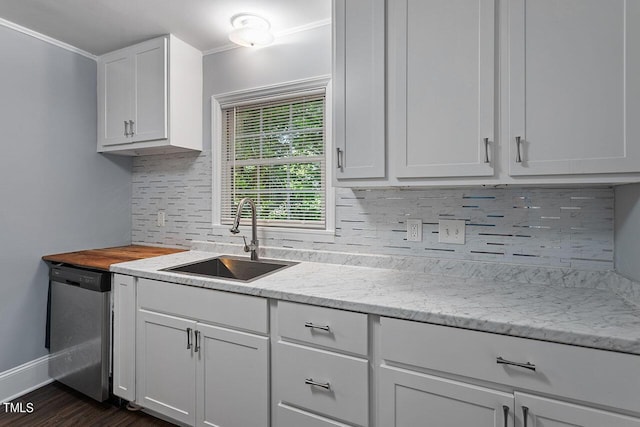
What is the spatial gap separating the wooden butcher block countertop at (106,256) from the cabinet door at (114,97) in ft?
2.63

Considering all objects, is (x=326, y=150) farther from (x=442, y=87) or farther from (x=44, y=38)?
(x=44, y=38)

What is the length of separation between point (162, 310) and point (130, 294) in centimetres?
26

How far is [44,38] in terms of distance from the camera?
2289 mm

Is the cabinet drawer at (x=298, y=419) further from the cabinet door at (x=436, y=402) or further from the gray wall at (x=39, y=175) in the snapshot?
the gray wall at (x=39, y=175)

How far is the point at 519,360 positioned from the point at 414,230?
34.2 inches

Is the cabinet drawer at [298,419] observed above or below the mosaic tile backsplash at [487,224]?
below

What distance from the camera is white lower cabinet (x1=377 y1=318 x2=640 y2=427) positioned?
99 centimetres

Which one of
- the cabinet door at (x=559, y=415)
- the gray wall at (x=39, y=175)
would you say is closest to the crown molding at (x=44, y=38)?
the gray wall at (x=39, y=175)

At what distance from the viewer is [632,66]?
116cm

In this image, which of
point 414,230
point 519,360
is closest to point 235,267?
point 414,230

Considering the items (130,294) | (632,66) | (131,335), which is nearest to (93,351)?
(131,335)

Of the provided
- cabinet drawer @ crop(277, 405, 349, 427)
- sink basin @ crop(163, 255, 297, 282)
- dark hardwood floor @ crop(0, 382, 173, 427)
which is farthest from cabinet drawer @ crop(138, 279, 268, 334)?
dark hardwood floor @ crop(0, 382, 173, 427)

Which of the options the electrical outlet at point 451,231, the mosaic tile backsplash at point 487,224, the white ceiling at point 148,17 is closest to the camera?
the mosaic tile backsplash at point 487,224

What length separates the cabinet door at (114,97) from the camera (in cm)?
242
